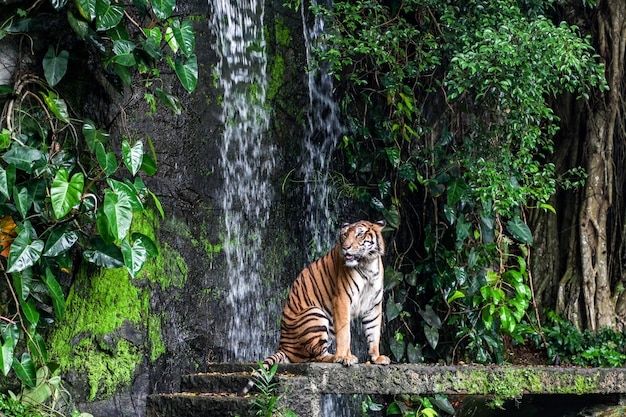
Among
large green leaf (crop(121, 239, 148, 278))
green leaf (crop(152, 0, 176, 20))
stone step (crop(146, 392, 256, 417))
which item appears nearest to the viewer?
stone step (crop(146, 392, 256, 417))

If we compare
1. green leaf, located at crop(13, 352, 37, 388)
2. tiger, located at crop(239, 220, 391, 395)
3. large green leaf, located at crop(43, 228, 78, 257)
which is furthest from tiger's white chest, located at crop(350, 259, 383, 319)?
green leaf, located at crop(13, 352, 37, 388)

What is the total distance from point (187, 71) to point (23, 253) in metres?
1.70

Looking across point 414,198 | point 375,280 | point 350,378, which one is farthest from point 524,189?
point 350,378

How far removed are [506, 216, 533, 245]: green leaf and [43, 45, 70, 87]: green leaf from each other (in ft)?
14.1

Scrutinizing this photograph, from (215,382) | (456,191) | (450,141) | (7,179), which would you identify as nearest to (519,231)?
(456,191)

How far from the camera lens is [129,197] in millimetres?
5133

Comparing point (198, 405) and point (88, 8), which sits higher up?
point (88, 8)

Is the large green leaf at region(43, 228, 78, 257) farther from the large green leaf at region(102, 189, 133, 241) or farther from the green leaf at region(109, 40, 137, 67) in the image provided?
the green leaf at region(109, 40, 137, 67)

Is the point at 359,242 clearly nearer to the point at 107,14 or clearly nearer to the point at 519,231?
the point at 107,14

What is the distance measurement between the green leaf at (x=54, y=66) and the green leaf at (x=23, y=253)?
3.86 ft

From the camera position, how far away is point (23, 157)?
16.8 feet

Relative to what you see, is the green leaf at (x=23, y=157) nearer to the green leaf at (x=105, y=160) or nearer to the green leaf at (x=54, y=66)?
the green leaf at (x=105, y=160)

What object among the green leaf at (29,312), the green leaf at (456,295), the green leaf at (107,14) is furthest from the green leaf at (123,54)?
the green leaf at (456,295)

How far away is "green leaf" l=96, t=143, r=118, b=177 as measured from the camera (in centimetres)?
525
